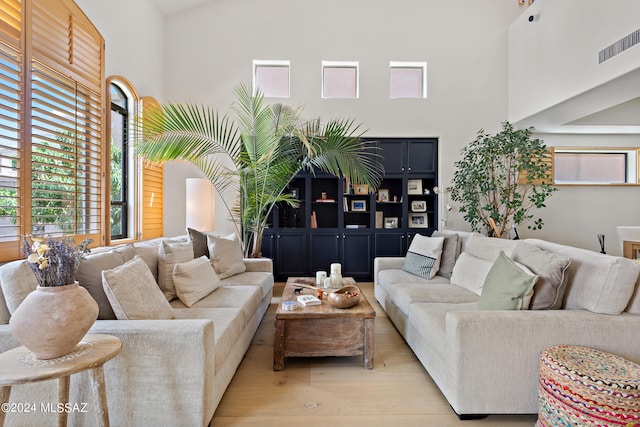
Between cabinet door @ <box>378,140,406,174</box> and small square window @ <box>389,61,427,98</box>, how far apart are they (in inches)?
28.5

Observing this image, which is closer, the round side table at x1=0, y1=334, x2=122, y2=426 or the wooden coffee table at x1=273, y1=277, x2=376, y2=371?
the round side table at x1=0, y1=334, x2=122, y2=426

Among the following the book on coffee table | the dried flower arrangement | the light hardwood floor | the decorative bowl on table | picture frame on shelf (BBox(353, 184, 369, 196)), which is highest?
picture frame on shelf (BBox(353, 184, 369, 196))

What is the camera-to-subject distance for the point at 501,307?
1.84m

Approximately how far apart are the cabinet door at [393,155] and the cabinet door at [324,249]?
1.28 metres

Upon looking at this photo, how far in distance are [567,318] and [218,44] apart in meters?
5.00

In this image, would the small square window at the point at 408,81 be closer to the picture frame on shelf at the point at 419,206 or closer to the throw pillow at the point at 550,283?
the picture frame on shelf at the point at 419,206

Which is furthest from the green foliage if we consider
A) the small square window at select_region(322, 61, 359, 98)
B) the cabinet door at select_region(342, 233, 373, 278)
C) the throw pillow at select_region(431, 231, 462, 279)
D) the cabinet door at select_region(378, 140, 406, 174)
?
the small square window at select_region(322, 61, 359, 98)

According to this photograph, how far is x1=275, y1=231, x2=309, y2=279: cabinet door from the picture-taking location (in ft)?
15.7

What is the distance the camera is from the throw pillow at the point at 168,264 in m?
2.46

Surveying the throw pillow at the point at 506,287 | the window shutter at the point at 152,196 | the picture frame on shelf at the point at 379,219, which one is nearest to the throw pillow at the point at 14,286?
the throw pillow at the point at 506,287

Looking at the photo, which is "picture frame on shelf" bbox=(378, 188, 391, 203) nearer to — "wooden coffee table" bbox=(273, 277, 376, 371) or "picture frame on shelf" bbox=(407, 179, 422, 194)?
"picture frame on shelf" bbox=(407, 179, 422, 194)

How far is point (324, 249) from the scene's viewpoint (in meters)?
4.82

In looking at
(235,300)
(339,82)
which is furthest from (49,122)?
(339,82)

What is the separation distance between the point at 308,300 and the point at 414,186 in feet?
10.4
